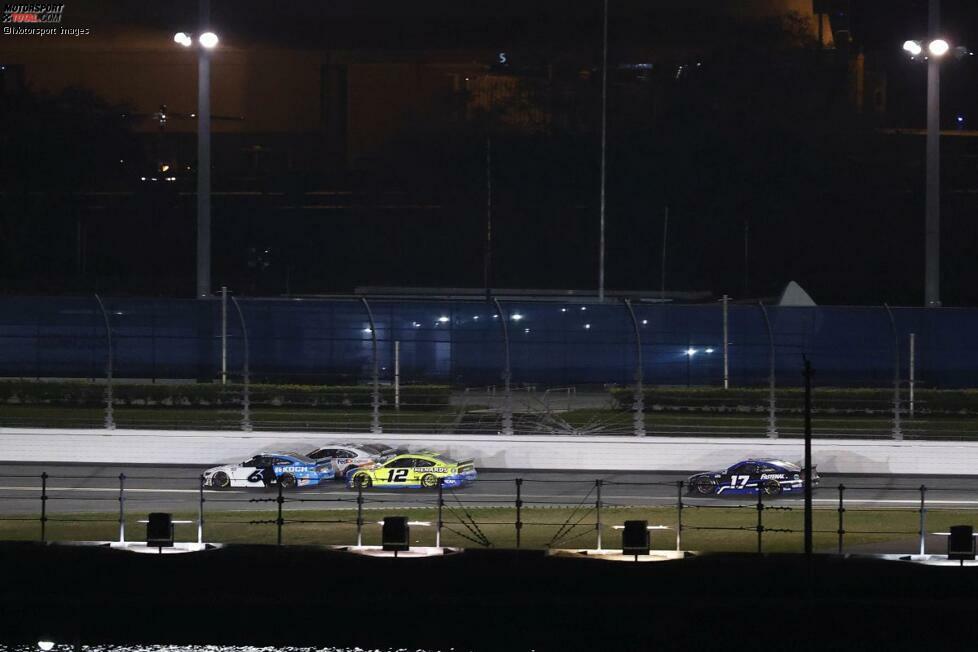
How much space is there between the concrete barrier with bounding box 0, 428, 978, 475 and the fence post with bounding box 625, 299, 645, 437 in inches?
11.9

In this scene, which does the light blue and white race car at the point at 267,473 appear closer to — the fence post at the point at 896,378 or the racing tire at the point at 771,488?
the racing tire at the point at 771,488

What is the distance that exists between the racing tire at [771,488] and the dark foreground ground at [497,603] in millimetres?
8595

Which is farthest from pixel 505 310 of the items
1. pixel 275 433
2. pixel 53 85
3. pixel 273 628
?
pixel 53 85

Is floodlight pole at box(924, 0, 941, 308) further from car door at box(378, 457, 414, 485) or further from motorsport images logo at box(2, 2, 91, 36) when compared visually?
motorsport images logo at box(2, 2, 91, 36)

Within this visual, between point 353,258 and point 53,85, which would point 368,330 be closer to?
point 353,258

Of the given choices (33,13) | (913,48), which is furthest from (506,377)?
(33,13)

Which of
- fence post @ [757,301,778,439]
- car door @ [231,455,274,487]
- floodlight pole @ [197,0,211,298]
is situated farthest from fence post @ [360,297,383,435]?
fence post @ [757,301,778,439]

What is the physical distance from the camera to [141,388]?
3881 centimetres

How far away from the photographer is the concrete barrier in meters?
34.8

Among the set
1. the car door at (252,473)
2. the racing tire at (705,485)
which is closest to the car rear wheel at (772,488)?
the racing tire at (705,485)

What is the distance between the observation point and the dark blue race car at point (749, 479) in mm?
32188

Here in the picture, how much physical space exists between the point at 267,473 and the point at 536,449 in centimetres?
628

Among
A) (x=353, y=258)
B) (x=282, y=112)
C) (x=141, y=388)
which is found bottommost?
(x=141, y=388)

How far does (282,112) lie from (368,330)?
46667mm
